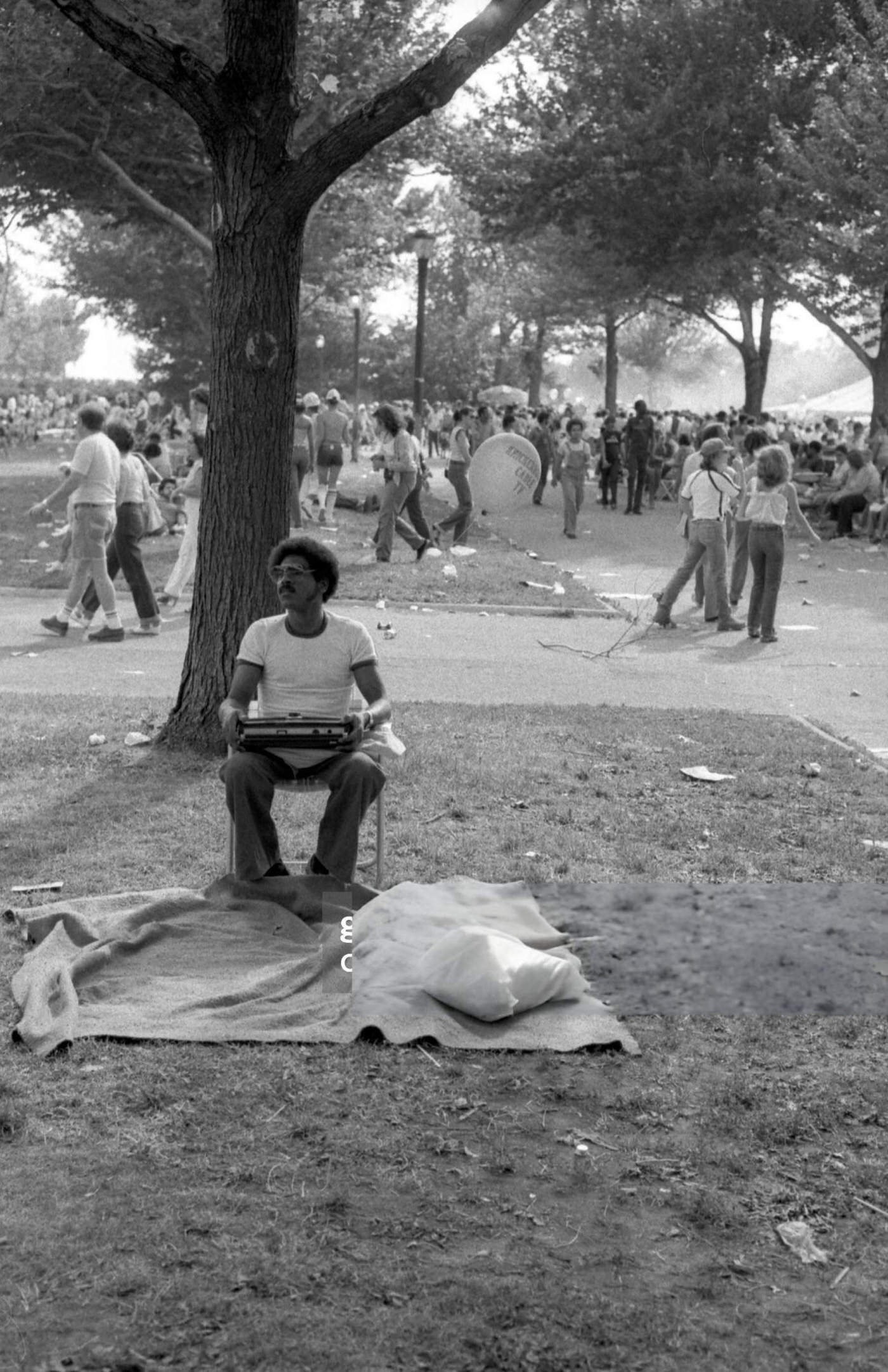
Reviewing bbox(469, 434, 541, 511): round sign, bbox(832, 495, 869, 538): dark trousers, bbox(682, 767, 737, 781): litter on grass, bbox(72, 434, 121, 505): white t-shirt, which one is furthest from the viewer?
bbox(832, 495, 869, 538): dark trousers

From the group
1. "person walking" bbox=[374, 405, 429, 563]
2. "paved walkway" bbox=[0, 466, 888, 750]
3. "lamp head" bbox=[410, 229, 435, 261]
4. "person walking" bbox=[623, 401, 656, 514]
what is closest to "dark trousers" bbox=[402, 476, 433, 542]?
"person walking" bbox=[374, 405, 429, 563]

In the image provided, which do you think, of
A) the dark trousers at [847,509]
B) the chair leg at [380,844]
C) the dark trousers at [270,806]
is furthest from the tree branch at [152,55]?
the dark trousers at [847,509]

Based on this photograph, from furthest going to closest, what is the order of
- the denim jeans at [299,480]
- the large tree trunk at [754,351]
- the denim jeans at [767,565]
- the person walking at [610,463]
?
the large tree trunk at [754,351] → the person walking at [610,463] → the denim jeans at [299,480] → the denim jeans at [767,565]

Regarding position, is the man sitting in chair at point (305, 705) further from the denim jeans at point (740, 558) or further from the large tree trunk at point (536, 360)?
the large tree trunk at point (536, 360)

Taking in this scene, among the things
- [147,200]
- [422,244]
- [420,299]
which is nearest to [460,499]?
[147,200]

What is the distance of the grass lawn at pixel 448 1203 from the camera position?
3494 mm

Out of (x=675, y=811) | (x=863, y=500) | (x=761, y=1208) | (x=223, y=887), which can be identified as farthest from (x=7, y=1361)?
(x=863, y=500)

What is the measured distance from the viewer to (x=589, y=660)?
13461mm

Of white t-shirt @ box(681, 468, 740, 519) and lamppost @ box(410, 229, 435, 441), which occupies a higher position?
lamppost @ box(410, 229, 435, 441)

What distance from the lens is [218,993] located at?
5.57 meters

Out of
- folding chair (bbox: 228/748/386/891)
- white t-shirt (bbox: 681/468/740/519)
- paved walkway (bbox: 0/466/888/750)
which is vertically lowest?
paved walkway (bbox: 0/466/888/750)

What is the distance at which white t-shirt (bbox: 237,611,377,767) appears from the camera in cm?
690

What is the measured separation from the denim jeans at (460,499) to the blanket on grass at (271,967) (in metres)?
14.8

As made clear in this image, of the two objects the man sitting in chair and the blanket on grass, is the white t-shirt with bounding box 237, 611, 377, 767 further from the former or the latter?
the blanket on grass
